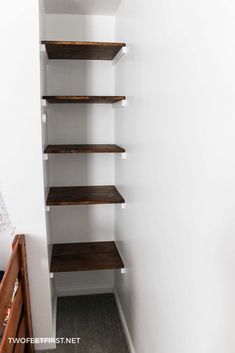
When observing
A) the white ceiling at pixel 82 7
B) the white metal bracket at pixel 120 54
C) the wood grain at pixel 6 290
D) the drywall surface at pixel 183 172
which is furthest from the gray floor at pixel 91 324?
the white ceiling at pixel 82 7

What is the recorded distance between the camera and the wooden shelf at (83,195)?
222 centimetres

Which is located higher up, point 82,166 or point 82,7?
point 82,7

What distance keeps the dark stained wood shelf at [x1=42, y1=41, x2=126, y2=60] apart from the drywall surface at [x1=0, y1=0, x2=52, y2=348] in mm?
195

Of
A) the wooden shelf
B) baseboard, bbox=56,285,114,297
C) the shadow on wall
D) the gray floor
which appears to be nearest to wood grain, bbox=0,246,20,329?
the shadow on wall

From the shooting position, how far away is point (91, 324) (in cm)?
246

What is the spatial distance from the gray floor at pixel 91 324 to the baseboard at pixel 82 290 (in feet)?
0.13

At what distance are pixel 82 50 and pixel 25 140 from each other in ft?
2.46

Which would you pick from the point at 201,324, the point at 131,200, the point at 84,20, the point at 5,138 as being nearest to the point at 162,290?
the point at 201,324

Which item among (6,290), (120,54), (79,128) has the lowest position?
(6,290)

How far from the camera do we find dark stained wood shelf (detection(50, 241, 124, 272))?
227cm

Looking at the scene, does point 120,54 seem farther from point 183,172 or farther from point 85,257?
point 85,257

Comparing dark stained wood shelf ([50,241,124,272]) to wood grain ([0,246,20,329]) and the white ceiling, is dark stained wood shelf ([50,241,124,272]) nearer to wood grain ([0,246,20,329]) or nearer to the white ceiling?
wood grain ([0,246,20,329])

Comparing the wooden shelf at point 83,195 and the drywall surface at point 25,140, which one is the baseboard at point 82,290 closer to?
the drywall surface at point 25,140

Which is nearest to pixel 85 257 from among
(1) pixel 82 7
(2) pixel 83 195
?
(2) pixel 83 195
